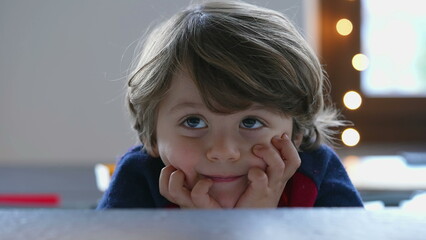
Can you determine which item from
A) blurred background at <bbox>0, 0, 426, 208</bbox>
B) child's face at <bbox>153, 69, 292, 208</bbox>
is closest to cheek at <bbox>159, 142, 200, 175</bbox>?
child's face at <bbox>153, 69, 292, 208</bbox>

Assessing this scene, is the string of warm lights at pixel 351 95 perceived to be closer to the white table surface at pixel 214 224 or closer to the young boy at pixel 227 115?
the young boy at pixel 227 115

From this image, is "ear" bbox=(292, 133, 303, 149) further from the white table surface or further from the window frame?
Result: the window frame

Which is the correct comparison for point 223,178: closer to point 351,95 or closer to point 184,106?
point 184,106

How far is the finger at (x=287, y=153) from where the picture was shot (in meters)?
0.74

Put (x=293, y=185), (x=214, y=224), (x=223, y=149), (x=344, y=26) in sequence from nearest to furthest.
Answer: (x=214, y=224)
(x=223, y=149)
(x=293, y=185)
(x=344, y=26)

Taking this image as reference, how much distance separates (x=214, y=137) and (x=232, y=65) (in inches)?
3.0

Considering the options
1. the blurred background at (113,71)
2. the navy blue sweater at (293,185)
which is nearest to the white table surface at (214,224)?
the navy blue sweater at (293,185)

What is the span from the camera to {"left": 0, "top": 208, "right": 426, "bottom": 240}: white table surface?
0.18m

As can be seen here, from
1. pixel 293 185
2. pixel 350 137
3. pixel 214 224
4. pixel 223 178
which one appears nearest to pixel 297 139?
pixel 293 185

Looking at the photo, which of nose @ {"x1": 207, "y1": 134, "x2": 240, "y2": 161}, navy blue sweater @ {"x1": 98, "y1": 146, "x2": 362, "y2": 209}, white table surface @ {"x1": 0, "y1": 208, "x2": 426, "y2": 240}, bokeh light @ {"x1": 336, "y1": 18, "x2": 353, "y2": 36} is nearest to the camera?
white table surface @ {"x1": 0, "y1": 208, "x2": 426, "y2": 240}

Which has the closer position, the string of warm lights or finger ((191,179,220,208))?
finger ((191,179,220,208))

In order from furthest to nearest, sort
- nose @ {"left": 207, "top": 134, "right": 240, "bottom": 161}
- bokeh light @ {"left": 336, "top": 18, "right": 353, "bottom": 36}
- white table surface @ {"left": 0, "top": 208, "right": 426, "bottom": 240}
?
1. bokeh light @ {"left": 336, "top": 18, "right": 353, "bottom": 36}
2. nose @ {"left": 207, "top": 134, "right": 240, "bottom": 161}
3. white table surface @ {"left": 0, "top": 208, "right": 426, "bottom": 240}

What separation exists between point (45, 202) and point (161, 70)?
0.85m

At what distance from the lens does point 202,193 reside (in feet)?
2.30
